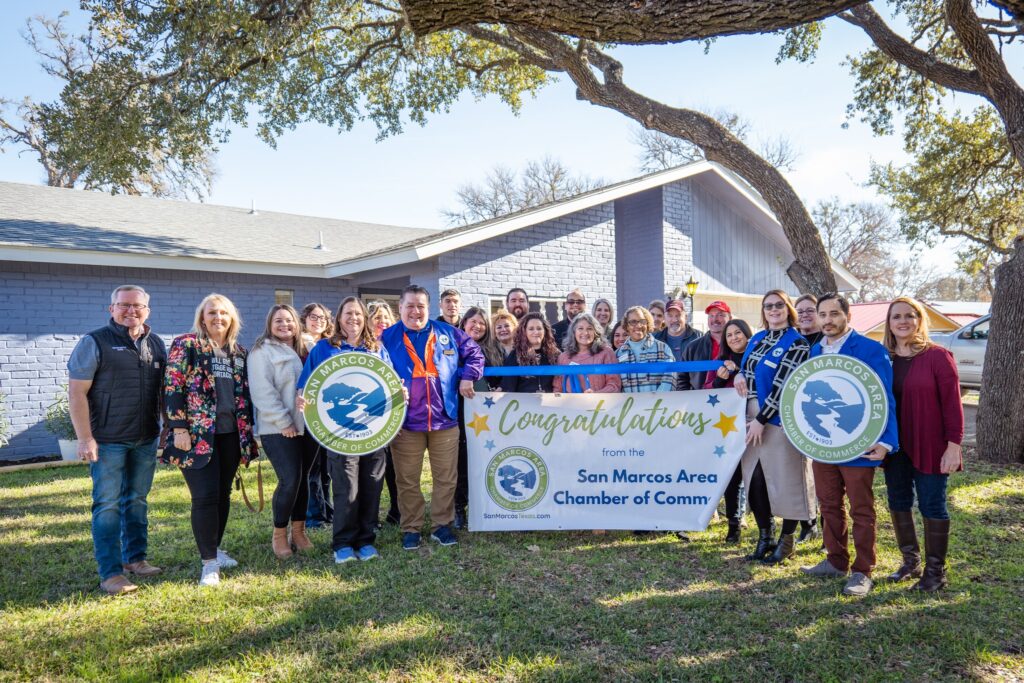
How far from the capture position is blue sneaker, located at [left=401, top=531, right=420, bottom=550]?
497 centimetres

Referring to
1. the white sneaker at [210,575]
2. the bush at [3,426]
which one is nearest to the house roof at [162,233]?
the bush at [3,426]

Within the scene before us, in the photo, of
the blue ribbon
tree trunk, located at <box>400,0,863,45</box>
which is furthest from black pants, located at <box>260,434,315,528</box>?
tree trunk, located at <box>400,0,863,45</box>

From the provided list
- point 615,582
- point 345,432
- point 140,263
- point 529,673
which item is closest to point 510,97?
point 140,263

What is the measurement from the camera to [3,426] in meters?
9.02

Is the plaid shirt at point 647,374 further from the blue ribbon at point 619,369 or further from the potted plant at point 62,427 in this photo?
the potted plant at point 62,427

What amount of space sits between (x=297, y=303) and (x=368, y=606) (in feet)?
29.2

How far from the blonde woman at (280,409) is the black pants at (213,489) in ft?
0.81

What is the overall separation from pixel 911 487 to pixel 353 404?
12.4 feet

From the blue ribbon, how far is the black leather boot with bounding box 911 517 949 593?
1734mm

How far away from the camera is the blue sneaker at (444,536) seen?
504 centimetres

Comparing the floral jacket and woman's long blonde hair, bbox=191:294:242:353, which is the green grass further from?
woman's long blonde hair, bbox=191:294:242:353

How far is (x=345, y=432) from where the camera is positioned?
185 inches

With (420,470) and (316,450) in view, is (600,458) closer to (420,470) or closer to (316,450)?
(420,470)

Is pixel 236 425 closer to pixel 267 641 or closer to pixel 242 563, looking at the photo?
pixel 242 563
